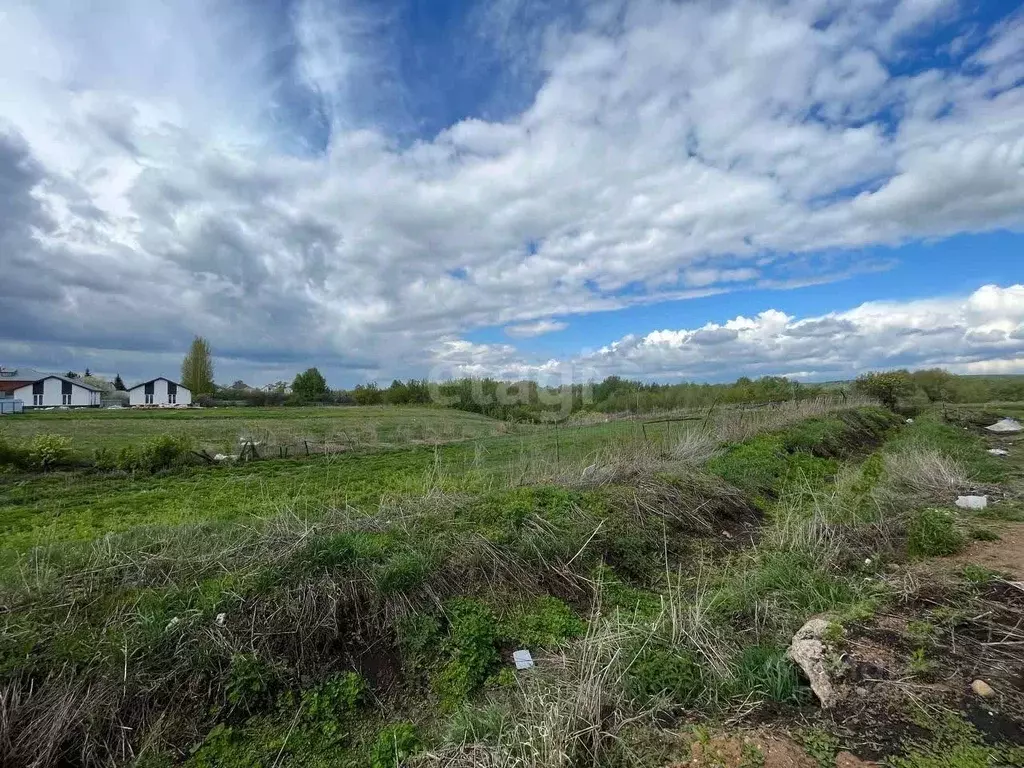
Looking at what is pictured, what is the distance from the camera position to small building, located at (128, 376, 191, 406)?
59188mm

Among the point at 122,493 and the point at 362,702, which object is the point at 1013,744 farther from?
the point at 122,493

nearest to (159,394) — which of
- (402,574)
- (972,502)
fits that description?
(402,574)

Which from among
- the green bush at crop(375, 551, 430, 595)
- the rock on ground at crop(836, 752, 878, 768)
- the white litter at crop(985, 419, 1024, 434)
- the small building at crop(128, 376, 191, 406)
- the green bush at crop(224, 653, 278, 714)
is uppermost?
the small building at crop(128, 376, 191, 406)

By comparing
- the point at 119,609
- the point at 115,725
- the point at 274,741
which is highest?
the point at 119,609

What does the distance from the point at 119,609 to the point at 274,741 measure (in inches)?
70.5

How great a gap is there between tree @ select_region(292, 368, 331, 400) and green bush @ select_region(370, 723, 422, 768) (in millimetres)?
66842

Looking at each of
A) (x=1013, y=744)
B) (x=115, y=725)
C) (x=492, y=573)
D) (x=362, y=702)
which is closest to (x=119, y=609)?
(x=115, y=725)

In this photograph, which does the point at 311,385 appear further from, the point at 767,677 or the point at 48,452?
the point at 767,677

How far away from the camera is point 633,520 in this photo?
775 cm

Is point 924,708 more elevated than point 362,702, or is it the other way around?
point 924,708

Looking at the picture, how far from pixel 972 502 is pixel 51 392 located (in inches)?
2879

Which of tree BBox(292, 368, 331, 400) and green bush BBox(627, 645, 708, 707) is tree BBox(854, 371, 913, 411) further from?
tree BBox(292, 368, 331, 400)

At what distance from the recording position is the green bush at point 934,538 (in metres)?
5.98

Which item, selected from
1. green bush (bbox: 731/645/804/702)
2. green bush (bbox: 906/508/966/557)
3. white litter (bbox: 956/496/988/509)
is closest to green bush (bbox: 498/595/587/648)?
green bush (bbox: 731/645/804/702)
